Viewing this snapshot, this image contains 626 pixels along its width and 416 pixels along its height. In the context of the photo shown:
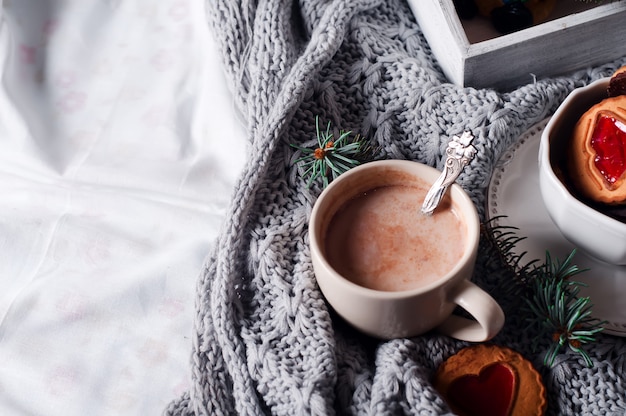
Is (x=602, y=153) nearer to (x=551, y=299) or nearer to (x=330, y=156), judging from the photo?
(x=551, y=299)

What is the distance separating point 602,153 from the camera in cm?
71

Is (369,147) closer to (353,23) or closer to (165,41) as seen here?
(353,23)

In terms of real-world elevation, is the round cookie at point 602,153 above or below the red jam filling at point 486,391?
above

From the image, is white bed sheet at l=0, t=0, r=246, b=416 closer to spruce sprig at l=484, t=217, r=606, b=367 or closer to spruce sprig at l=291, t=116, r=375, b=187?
spruce sprig at l=291, t=116, r=375, b=187

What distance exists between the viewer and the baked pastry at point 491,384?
26.0 inches

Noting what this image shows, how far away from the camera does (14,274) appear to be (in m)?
0.85

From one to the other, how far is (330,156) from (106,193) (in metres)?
0.31

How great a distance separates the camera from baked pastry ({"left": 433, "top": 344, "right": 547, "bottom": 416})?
660 millimetres

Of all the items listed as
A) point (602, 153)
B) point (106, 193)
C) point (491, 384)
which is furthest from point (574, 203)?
point (106, 193)

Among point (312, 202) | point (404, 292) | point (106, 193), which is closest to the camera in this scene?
point (404, 292)

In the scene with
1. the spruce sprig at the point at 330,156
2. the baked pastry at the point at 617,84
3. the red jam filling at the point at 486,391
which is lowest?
the red jam filling at the point at 486,391

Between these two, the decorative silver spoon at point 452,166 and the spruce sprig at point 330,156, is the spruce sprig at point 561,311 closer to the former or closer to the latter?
the decorative silver spoon at point 452,166

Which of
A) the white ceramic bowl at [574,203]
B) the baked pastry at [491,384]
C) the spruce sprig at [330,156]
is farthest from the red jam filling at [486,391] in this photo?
the spruce sprig at [330,156]

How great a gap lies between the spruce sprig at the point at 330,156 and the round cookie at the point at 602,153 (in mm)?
227
